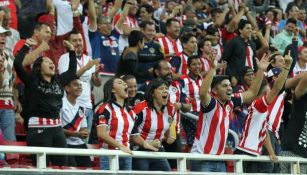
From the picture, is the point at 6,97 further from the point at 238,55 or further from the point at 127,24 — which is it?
the point at 238,55

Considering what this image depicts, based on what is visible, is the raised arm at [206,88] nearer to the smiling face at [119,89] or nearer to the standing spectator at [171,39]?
the smiling face at [119,89]

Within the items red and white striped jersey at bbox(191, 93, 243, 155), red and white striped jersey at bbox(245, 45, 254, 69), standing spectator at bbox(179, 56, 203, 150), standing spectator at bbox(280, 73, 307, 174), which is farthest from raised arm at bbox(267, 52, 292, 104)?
red and white striped jersey at bbox(245, 45, 254, 69)

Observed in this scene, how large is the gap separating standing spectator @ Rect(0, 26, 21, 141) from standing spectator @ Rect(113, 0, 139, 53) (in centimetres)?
399

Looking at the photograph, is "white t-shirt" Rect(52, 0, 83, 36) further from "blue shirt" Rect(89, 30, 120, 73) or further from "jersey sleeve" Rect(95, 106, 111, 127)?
"jersey sleeve" Rect(95, 106, 111, 127)

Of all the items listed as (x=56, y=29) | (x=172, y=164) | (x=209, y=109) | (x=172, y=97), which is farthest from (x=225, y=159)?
(x=56, y=29)

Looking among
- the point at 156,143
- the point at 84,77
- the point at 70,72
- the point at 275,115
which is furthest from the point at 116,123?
the point at 275,115

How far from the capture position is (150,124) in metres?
11.2

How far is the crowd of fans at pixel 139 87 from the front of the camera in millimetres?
10648

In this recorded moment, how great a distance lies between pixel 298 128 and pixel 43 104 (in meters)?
2.91

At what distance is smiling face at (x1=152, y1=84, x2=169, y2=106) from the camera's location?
36.6 ft

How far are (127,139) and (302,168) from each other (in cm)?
219

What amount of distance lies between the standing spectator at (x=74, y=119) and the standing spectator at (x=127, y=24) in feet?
12.5

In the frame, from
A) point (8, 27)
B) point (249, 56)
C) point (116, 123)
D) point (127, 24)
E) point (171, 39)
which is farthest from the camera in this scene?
point (127, 24)

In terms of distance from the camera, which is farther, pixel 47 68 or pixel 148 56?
pixel 148 56
